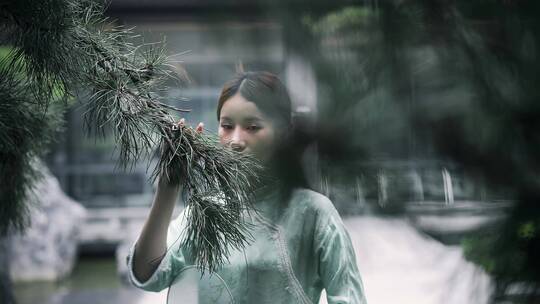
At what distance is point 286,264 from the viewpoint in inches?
35.4

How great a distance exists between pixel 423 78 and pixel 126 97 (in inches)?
18.0

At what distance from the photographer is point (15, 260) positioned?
470 cm

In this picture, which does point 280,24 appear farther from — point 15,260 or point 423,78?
point 15,260

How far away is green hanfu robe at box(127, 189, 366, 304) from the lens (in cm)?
89

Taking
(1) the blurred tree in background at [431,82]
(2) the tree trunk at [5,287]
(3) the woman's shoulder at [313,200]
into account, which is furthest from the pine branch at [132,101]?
(2) the tree trunk at [5,287]

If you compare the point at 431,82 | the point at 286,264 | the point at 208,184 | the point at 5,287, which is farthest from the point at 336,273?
the point at 5,287

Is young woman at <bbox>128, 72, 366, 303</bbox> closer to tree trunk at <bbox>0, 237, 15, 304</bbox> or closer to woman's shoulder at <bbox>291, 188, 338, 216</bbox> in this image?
woman's shoulder at <bbox>291, 188, 338, 216</bbox>

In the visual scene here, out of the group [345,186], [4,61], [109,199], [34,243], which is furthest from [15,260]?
[345,186]

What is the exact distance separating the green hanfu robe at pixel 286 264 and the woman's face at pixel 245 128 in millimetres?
89

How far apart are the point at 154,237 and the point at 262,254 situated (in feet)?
0.53

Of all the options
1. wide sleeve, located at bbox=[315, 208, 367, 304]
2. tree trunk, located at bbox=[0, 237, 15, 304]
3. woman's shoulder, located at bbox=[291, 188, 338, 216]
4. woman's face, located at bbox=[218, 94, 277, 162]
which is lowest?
tree trunk, located at bbox=[0, 237, 15, 304]

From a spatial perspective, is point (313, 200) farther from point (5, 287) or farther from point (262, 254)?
point (5, 287)

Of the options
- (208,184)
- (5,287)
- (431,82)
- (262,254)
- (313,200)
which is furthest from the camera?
(5,287)

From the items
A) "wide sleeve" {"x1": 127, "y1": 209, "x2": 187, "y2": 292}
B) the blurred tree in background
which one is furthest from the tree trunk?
the blurred tree in background
